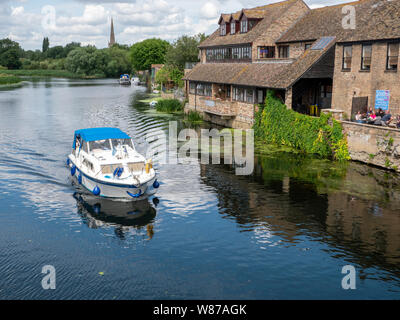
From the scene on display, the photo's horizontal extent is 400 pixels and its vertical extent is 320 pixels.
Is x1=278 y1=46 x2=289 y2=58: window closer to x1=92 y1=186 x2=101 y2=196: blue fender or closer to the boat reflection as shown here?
the boat reflection

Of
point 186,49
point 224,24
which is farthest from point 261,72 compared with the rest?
point 186,49

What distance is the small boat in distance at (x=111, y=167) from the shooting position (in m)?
22.1

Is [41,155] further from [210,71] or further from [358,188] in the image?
[210,71]

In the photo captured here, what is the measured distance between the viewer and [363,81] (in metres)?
32.0

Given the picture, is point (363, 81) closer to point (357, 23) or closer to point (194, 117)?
point (357, 23)

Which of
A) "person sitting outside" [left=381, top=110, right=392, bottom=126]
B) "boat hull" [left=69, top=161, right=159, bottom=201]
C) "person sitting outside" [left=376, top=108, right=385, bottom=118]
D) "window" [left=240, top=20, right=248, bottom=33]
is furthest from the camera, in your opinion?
"window" [left=240, top=20, right=248, bottom=33]

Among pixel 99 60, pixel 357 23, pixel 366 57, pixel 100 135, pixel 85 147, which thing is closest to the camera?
pixel 85 147

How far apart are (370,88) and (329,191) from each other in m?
11.2

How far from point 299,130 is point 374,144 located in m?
6.87

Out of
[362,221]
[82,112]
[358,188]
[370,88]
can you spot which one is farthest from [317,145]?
[82,112]

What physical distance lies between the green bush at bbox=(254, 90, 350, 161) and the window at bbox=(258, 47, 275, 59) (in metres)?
7.73

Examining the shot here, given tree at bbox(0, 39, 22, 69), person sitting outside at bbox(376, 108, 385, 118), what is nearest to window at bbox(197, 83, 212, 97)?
person sitting outside at bbox(376, 108, 385, 118)

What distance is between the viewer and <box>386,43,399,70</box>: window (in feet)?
96.5

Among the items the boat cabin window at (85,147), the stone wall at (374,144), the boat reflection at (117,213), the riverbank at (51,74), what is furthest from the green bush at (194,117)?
the riverbank at (51,74)
